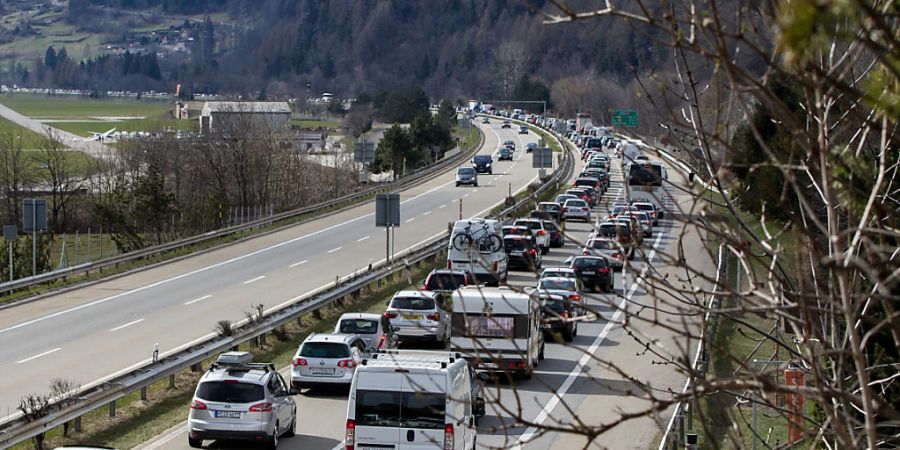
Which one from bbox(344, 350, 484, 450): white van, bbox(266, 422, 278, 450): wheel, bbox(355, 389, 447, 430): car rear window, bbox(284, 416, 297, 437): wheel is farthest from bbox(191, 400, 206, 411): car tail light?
bbox(355, 389, 447, 430): car rear window

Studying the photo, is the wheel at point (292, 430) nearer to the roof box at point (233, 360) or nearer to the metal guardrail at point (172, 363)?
the roof box at point (233, 360)

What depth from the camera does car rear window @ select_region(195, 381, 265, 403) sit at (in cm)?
2050

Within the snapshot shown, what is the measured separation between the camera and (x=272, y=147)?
273ft

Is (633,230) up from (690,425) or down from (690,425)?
Answer: up

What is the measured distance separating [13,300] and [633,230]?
3404 cm

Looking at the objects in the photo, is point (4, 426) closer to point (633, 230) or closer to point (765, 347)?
point (633, 230)

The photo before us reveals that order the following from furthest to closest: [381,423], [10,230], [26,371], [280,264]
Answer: [280,264] < [10,230] < [26,371] < [381,423]

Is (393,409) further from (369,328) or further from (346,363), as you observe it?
(369,328)

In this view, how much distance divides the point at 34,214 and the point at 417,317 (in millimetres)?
14895

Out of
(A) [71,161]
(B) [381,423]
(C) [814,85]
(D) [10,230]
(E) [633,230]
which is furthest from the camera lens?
(A) [71,161]

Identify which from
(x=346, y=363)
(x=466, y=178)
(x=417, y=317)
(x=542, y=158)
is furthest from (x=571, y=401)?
(x=466, y=178)

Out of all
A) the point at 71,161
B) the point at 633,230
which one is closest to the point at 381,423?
the point at 633,230

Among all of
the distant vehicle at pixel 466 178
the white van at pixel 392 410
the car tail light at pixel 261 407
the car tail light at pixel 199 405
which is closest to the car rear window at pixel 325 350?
the car tail light at pixel 261 407

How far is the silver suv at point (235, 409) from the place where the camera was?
20.3 meters
